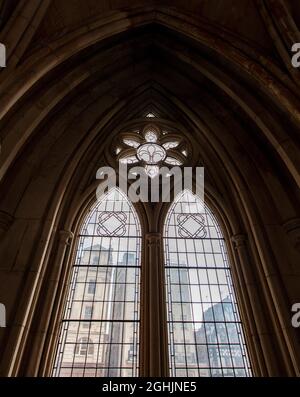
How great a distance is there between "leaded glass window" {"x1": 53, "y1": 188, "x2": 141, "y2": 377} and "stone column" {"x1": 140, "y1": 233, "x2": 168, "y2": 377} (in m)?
0.24

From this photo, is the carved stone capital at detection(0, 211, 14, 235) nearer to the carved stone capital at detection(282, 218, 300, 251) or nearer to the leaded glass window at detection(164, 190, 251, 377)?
the leaded glass window at detection(164, 190, 251, 377)

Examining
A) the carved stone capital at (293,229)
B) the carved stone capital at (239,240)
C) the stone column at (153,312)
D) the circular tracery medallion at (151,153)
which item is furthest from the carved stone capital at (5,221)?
the carved stone capital at (293,229)

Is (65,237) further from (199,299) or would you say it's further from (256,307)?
(256,307)

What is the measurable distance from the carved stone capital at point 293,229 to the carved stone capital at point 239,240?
0.86 metres

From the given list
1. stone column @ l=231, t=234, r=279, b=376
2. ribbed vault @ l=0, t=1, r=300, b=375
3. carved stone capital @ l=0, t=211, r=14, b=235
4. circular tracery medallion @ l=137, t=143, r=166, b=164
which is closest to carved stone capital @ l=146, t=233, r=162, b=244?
ribbed vault @ l=0, t=1, r=300, b=375

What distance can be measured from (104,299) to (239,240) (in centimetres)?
311

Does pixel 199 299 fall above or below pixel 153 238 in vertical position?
below

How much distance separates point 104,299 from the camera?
620 centimetres

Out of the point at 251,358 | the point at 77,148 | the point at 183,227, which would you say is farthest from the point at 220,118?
the point at 251,358

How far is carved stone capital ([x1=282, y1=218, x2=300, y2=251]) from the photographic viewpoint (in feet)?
19.9

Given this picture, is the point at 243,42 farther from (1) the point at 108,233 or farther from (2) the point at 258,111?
(1) the point at 108,233

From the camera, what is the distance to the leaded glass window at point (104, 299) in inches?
211

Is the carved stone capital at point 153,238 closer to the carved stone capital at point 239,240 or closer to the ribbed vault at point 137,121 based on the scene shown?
the ribbed vault at point 137,121

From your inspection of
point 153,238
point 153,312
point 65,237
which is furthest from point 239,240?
point 65,237
